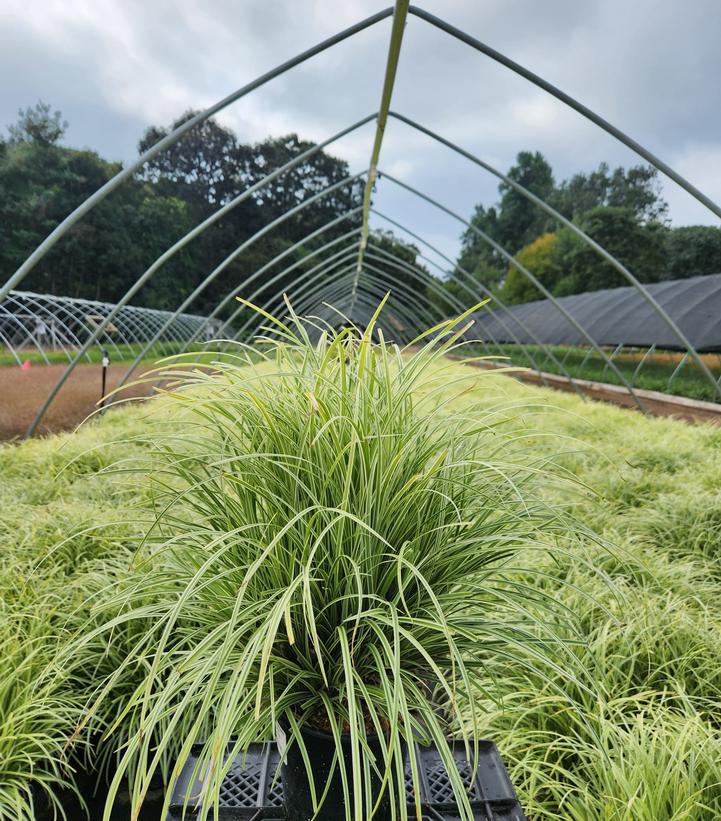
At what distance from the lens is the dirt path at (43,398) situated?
15.3 feet

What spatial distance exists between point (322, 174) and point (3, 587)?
109 feet

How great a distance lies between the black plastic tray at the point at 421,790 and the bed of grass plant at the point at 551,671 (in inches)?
6.3

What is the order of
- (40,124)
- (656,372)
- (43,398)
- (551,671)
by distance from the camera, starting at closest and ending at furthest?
(551,671)
(43,398)
(656,372)
(40,124)

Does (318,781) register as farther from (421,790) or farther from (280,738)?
(421,790)

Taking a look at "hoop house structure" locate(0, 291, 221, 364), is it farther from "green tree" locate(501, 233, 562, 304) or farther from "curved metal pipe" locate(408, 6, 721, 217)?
"green tree" locate(501, 233, 562, 304)

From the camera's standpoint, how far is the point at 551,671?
1.56 m

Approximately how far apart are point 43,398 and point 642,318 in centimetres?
1078

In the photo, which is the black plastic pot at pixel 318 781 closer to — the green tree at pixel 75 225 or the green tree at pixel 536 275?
the green tree at pixel 75 225

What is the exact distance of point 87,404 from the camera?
5.75 m

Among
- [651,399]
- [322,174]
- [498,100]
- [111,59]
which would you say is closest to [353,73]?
[498,100]

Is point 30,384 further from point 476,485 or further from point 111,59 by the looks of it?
point 111,59

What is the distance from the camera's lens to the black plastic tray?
1.00 m

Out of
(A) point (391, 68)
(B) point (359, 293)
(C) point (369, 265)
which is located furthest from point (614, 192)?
(A) point (391, 68)

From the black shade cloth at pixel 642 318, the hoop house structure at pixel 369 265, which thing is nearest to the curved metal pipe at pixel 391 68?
the hoop house structure at pixel 369 265
